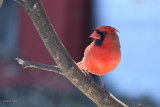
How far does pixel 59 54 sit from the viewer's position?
1.49 metres

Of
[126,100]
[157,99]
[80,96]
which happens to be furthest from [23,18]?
[157,99]

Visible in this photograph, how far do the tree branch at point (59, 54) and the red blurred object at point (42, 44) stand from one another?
298cm

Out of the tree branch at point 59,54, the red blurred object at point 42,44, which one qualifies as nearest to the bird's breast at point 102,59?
the tree branch at point 59,54

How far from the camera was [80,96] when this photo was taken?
4316 millimetres

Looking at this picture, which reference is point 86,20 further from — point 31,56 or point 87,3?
point 31,56

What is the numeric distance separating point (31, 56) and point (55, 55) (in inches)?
139

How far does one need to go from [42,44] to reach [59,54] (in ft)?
11.3

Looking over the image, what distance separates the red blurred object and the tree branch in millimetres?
2980

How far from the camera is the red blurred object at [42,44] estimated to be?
4.80m

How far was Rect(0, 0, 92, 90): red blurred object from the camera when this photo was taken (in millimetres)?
4805

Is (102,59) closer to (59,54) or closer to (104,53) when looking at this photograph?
(104,53)

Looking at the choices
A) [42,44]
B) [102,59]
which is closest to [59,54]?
[102,59]

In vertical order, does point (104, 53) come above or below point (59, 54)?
below

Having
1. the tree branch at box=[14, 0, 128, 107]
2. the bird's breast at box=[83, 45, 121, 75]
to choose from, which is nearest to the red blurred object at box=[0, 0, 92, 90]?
the bird's breast at box=[83, 45, 121, 75]
